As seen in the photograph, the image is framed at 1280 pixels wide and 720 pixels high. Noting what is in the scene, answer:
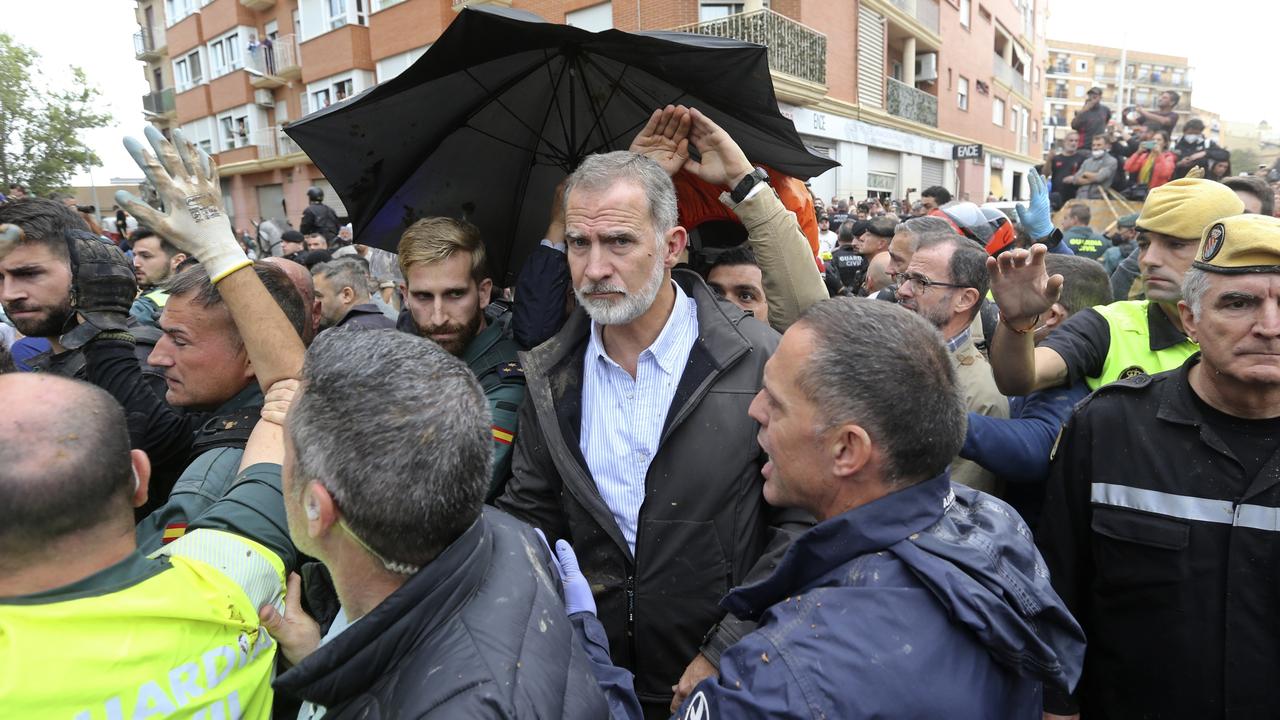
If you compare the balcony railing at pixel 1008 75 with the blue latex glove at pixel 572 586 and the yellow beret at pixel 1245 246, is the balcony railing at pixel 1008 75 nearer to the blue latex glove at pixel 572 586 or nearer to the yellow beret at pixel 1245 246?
the yellow beret at pixel 1245 246

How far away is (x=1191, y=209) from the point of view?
2564 mm

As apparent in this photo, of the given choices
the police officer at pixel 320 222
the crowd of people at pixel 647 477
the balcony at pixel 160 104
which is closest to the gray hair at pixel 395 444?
the crowd of people at pixel 647 477

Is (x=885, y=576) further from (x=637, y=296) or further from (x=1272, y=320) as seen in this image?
(x=1272, y=320)

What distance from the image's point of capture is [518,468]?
222cm

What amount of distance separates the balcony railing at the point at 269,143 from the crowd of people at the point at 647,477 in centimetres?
2765

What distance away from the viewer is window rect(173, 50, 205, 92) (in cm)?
3092

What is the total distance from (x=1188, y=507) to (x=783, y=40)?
57.9 ft

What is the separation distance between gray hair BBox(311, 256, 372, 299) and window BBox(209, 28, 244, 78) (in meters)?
28.5

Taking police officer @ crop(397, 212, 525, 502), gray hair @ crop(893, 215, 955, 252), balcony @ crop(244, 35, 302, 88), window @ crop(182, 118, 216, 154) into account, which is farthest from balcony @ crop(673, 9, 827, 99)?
window @ crop(182, 118, 216, 154)

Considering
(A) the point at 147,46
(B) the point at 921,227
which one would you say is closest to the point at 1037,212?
(B) the point at 921,227

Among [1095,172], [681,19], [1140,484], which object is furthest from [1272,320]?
[681,19]

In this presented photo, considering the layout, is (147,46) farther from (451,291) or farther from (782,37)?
(451,291)

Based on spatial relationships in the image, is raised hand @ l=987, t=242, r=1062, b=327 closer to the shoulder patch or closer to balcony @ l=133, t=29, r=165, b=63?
the shoulder patch

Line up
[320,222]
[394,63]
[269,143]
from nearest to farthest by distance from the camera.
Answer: [320,222] < [394,63] < [269,143]
